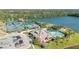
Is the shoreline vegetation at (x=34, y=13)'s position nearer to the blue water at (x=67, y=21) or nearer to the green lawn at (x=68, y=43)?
the blue water at (x=67, y=21)

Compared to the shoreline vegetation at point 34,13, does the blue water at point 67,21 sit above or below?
below

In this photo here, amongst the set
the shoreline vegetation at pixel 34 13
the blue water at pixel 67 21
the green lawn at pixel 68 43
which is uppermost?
the shoreline vegetation at pixel 34 13

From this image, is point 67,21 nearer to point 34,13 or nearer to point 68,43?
point 68,43

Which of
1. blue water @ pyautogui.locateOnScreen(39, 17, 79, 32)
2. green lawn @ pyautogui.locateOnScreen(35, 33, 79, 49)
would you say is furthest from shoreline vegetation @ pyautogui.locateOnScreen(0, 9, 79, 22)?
green lawn @ pyautogui.locateOnScreen(35, 33, 79, 49)

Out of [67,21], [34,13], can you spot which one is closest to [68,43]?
[67,21]

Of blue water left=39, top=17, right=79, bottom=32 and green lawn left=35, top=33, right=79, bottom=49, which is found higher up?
blue water left=39, top=17, right=79, bottom=32

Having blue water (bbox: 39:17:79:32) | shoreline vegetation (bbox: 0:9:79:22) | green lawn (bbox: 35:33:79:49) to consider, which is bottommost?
green lawn (bbox: 35:33:79:49)

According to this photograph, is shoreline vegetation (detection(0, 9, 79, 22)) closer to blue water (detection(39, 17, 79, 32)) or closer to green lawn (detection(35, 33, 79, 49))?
blue water (detection(39, 17, 79, 32))

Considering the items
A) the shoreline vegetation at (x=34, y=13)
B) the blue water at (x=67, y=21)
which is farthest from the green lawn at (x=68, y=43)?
the shoreline vegetation at (x=34, y=13)
